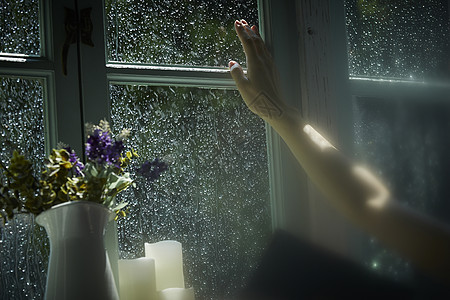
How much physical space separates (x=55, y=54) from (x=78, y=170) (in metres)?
0.33

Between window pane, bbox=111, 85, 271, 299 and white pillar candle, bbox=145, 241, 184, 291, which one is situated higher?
window pane, bbox=111, 85, 271, 299

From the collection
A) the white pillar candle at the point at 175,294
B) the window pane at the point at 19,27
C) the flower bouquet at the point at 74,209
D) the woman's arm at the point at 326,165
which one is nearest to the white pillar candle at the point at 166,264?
the white pillar candle at the point at 175,294

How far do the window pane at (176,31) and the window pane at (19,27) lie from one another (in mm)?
180

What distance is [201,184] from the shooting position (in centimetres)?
149

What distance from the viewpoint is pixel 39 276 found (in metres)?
1.26

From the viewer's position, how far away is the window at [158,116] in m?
1.29

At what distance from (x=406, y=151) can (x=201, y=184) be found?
70 cm

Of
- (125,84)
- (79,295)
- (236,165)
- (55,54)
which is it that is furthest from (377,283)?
(55,54)

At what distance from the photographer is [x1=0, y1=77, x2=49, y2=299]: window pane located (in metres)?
1.23

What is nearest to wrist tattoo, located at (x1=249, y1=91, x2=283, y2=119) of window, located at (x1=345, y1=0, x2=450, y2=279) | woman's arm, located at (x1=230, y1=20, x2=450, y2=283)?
woman's arm, located at (x1=230, y1=20, x2=450, y2=283)

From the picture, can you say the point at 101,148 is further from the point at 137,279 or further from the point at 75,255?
the point at 137,279

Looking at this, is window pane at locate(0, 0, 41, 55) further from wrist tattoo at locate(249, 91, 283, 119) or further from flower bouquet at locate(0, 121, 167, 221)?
wrist tattoo at locate(249, 91, 283, 119)

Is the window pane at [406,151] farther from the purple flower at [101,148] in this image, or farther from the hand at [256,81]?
the purple flower at [101,148]

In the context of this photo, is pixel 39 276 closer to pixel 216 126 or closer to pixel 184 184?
pixel 184 184
